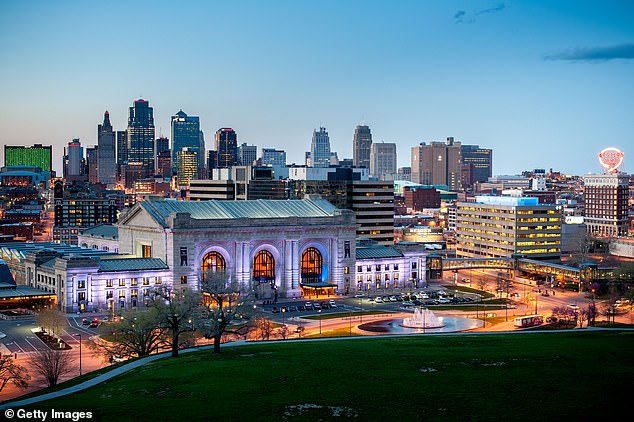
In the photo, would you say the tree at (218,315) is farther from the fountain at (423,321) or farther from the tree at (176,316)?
the fountain at (423,321)

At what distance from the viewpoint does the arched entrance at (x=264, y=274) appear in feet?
504

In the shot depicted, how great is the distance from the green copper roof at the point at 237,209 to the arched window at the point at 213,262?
651cm

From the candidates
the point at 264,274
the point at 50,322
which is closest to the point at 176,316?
the point at 50,322

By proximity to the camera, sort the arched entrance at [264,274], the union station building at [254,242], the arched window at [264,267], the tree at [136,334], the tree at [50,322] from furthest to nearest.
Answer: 1. the arched window at [264,267]
2. the arched entrance at [264,274]
3. the union station building at [254,242]
4. the tree at [50,322]
5. the tree at [136,334]

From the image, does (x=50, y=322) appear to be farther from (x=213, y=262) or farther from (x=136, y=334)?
(x=213, y=262)

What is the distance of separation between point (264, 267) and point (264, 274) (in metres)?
1.29

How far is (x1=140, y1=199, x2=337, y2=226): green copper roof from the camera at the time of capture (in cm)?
15338

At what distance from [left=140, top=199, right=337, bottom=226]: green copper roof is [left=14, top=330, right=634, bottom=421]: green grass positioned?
6733cm

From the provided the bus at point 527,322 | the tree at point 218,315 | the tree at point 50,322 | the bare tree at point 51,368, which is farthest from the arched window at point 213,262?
the bare tree at point 51,368

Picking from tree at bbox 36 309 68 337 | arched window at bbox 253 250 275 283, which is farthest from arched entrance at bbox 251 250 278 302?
tree at bbox 36 309 68 337

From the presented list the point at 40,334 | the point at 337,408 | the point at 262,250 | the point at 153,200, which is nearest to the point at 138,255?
the point at 153,200

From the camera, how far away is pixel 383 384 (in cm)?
6656

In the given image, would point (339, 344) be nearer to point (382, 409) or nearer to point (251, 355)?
point (251, 355)

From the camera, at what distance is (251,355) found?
83250mm
